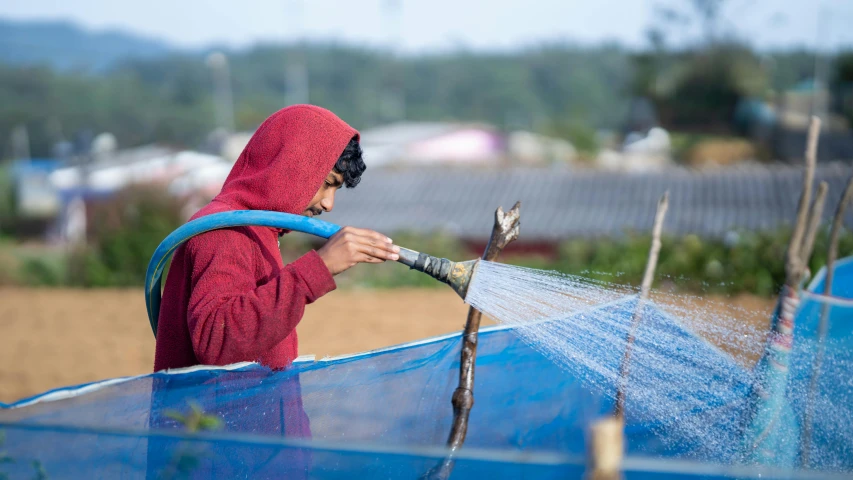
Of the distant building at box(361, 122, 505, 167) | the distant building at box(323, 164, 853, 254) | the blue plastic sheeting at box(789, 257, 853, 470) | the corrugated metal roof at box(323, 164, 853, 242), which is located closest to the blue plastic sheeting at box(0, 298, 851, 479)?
the blue plastic sheeting at box(789, 257, 853, 470)

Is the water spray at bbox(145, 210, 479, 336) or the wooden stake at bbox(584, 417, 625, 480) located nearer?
the wooden stake at bbox(584, 417, 625, 480)

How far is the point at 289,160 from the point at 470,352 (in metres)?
0.84

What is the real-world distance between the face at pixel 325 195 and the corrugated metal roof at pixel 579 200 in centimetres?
1168

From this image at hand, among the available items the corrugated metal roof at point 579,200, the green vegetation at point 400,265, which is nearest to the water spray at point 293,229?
the green vegetation at point 400,265

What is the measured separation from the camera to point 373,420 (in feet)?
7.38

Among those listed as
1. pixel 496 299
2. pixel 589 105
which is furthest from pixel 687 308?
pixel 589 105

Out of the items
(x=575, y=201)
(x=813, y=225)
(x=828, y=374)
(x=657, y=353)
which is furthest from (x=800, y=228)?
(x=575, y=201)

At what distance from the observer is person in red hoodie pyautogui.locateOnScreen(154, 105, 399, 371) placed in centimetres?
181

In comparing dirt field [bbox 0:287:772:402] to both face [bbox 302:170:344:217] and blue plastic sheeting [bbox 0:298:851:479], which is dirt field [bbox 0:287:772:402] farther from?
face [bbox 302:170:344:217]

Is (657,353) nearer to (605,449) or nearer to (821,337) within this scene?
(821,337)

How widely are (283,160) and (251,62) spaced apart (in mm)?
110730

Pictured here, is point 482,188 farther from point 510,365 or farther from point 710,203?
point 510,365

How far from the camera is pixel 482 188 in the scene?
16.8 metres

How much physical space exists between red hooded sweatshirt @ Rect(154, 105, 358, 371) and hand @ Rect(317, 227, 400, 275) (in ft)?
0.10
